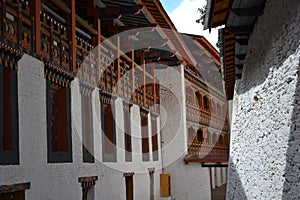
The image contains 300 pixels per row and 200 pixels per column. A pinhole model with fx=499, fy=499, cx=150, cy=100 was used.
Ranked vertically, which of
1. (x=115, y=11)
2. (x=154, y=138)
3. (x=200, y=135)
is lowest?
(x=200, y=135)

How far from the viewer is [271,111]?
6938mm

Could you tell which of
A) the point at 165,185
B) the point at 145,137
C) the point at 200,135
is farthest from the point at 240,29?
the point at 200,135

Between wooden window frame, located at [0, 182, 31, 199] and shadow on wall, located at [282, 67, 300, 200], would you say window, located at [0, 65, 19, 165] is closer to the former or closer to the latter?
wooden window frame, located at [0, 182, 31, 199]

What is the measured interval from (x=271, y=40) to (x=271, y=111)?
3.29 feet

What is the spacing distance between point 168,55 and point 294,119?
14.6 meters

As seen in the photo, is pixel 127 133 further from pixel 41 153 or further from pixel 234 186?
pixel 234 186

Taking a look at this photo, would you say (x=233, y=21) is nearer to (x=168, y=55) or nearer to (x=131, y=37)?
(x=131, y=37)

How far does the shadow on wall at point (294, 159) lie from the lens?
5.59m

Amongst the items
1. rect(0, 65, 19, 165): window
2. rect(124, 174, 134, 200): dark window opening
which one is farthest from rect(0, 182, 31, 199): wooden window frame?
rect(124, 174, 134, 200): dark window opening

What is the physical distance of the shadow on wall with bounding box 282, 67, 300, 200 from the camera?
5594mm

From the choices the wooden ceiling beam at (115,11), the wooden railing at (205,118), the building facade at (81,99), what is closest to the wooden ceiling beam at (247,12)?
the building facade at (81,99)

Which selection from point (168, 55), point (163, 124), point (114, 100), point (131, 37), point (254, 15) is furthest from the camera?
point (163, 124)

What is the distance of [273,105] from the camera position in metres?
6.82

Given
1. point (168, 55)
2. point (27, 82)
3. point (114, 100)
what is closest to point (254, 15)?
point (27, 82)
